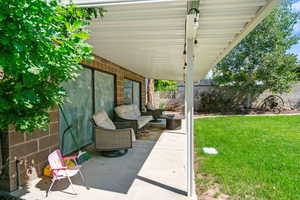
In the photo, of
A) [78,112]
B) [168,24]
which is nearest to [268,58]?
[168,24]

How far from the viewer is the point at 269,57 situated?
10445mm

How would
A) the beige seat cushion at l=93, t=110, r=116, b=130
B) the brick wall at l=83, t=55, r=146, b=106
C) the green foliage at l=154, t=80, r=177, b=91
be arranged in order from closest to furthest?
the beige seat cushion at l=93, t=110, r=116, b=130
the brick wall at l=83, t=55, r=146, b=106
the green foliage at l=154, t=80, r=177, b=91

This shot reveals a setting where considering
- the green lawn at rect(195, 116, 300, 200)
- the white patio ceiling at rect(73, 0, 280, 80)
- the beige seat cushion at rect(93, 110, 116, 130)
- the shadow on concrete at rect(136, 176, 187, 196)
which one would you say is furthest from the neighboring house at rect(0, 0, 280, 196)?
the green lawn at rect(195, 116, 300, 200)

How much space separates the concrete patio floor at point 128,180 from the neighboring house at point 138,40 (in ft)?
0.99

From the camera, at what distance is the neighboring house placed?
6.32 feet

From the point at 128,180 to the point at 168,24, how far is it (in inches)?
96.7

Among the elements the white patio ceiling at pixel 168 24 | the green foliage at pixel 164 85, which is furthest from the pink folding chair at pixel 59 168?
the green foliage at pixel 164 85

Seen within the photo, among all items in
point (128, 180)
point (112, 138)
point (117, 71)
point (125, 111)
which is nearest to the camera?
point (128, 180)

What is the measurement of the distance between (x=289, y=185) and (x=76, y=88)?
426 centimetres

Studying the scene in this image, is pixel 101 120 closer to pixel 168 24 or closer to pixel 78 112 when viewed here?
pixel 78 112

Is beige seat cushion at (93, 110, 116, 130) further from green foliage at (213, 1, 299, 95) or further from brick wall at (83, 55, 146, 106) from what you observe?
green foliage at (213, 1, 299, 95)

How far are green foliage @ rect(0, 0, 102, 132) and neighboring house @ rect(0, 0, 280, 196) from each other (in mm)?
635

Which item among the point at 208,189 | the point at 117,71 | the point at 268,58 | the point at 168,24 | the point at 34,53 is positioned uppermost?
the point at 268,58

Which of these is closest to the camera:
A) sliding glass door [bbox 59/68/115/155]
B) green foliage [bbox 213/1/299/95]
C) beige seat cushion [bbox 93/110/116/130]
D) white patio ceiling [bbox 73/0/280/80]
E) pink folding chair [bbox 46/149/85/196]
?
white patio ceiling [bbox 73/0/280/80]
